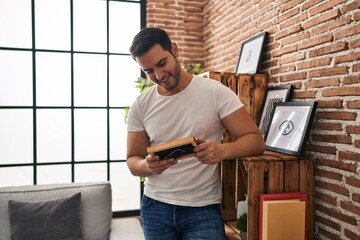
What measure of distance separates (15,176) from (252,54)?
2963 mm

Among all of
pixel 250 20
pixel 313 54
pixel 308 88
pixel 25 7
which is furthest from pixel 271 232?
pixel 25 7

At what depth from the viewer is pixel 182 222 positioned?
1394 mm

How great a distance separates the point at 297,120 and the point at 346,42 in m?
0.53

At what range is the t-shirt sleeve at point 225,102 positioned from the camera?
136 centimetres

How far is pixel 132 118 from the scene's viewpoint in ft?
5.06

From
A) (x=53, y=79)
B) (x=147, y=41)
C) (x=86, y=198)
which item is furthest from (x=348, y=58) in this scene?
(x=53, y=79)

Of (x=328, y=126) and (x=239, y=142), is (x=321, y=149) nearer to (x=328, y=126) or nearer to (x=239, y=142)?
(x=328, y=126)

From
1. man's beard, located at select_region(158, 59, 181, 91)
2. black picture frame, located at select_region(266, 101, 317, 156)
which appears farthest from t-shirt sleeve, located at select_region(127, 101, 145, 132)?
black picture frame, located at select_region(266, 101, 317, 156)

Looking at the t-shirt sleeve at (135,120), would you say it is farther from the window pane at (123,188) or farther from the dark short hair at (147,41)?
the window pane at (123,188)

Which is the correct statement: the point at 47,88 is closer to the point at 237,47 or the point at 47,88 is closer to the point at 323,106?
the point at 237,47

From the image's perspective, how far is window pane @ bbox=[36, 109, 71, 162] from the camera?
3.71 m

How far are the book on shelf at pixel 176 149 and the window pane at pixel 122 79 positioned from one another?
283cm

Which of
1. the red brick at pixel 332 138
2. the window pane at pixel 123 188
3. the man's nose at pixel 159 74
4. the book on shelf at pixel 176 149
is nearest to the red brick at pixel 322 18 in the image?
the red brick at pixel 332 138

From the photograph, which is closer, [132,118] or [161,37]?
[161,37]
